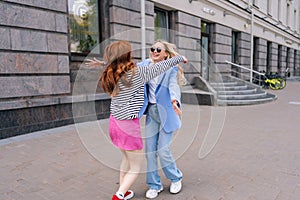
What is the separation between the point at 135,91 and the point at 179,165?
1864 mm

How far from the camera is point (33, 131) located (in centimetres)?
580

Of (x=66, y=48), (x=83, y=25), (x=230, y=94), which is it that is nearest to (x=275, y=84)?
(x=230, y=94)

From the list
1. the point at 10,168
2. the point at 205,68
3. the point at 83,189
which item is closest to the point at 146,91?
the point at 83,189

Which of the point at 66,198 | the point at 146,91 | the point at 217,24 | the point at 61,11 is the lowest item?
the point at 66,198

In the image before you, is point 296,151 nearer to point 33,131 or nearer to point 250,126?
point 250,126

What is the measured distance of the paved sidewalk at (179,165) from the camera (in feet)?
9.73

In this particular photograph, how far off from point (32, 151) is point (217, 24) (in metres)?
11.4

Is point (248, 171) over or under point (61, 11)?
under

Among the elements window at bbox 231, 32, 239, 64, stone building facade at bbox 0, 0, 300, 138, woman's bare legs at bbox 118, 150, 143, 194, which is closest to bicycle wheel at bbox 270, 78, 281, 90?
window at bbox 231, 32, 239, 64

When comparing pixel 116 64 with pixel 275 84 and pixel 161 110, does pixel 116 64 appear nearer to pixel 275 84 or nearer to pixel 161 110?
pixel 161 110

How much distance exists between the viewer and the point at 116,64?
7.70 ft

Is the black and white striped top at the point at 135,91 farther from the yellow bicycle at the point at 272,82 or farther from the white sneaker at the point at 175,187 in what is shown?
the yellow bicycle at the point at 272,82

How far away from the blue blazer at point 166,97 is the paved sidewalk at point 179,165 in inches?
22.4

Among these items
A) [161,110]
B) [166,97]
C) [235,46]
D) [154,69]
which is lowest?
[161,110]
